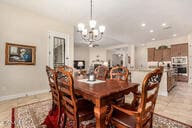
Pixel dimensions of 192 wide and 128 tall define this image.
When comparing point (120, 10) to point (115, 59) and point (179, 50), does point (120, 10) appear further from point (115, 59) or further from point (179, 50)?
point (115, 59)

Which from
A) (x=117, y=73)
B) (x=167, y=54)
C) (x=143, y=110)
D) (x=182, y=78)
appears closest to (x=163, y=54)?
(x=167, y=54)

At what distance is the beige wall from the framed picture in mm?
104

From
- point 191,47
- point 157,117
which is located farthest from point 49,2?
point 191,47

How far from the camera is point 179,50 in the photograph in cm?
691

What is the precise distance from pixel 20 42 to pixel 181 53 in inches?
312

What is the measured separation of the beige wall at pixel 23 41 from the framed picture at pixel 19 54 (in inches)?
4.1

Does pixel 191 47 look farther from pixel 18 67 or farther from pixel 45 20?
pixel 18 67

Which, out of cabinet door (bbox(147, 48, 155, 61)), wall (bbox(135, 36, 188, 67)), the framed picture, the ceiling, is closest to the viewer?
the ceiling

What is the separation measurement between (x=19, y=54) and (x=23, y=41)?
45cm

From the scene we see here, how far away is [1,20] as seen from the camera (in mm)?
3488

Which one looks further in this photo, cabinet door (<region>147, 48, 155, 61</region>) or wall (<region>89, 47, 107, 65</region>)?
wall (<region>89, 47, 107, 65</region>)

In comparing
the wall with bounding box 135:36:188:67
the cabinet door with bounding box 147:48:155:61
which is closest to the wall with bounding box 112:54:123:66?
the wall with bounding box 135:36:188:67

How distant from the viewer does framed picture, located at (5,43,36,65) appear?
142 inches

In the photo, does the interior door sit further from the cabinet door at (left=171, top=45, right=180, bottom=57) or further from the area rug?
the cabinet door at (left=171, top=45, right=180, bottom=57)
